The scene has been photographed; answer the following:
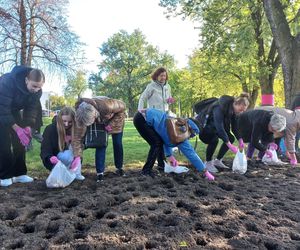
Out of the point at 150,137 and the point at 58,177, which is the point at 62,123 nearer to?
the point at 58,177

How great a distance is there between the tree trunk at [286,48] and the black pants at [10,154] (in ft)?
23.1

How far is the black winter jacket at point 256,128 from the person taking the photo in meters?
6.13

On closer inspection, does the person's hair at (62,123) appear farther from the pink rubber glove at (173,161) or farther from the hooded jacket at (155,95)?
the hooded jacket at (155,95)

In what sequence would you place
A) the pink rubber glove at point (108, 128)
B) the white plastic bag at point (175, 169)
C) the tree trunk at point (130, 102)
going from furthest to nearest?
the tree trunk at point (130, 102) < the white plastic bag at point (175, 169) < the pink rubber glove at point (108, 128)

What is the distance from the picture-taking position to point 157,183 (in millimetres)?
4887

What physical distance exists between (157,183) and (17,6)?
789 cm

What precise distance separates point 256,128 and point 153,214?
3.38m

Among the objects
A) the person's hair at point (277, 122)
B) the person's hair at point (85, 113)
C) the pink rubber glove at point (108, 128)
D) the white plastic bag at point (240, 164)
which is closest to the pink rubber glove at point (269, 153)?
the person's hair at point (277, 122)

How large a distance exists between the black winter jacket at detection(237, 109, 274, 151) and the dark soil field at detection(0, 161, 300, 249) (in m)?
1.18

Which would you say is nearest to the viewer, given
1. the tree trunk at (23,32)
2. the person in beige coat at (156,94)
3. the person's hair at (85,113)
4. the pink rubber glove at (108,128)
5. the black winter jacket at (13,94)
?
the person's hair at (85,113)

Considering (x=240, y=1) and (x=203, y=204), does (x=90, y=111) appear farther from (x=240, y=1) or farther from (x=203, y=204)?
(x=240, y=1)

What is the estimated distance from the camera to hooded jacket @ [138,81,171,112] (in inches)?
250

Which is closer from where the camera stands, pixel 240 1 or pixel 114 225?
pixel 114 225

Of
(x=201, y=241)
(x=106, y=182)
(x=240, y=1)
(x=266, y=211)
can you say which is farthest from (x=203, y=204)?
(x=240, y=1)
